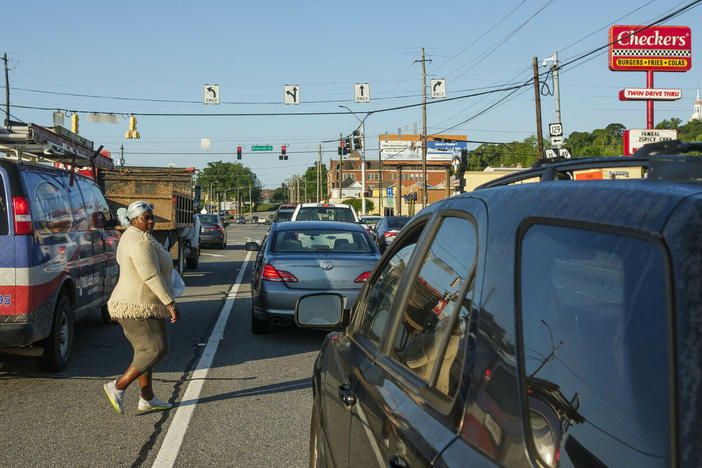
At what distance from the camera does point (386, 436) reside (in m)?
2.29

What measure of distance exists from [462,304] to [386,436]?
0.50m

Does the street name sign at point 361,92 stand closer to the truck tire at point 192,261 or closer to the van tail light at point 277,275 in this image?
the truck tire at point 192,261

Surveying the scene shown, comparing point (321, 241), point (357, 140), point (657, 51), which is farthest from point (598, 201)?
point (357, 140)

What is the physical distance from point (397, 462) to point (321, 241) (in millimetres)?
8462

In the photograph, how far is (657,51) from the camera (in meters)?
30.5

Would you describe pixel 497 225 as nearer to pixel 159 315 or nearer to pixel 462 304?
pixel 462 304

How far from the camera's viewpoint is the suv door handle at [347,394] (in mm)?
2854

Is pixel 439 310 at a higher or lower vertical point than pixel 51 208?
lower

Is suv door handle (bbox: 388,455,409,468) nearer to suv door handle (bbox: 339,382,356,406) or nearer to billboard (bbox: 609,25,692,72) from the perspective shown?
suv door handle (bbox: 339,382,356,406)

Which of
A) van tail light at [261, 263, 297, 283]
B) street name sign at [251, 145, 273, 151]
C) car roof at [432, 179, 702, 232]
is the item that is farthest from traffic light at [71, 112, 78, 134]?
car roof at [432, 179, 702, 232]

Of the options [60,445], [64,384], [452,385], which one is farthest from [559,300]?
[64,384]

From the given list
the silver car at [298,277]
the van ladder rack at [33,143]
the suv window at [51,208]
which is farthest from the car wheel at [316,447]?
the silver car at [298,277]

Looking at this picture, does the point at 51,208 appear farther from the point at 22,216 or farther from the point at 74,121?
the point at 74,121

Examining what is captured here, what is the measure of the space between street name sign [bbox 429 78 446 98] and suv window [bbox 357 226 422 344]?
39.4m
